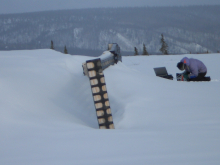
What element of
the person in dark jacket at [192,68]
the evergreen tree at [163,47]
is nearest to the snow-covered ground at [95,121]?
the person in dark jacket at [192,68]

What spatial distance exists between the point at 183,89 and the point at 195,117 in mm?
2021

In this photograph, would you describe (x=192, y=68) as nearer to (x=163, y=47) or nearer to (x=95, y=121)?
(x=95, y=121)

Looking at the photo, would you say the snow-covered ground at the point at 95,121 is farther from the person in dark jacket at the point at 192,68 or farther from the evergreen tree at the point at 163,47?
the evergreen tree at the point at 163,47

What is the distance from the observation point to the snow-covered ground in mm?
1963

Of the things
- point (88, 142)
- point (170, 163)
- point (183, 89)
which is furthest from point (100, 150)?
point (183, 89)

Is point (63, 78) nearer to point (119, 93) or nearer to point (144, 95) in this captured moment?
point (119, 93)

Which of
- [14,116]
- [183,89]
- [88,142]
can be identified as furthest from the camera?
[183,89]

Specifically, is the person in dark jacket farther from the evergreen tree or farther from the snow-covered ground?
the evergreen tree

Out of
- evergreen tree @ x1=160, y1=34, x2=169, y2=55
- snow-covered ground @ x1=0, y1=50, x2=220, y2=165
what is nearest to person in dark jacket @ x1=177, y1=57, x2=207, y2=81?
snow-covered ground @ x1=0, y1=50, x2=220, y2=165

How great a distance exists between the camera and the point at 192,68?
7297mm

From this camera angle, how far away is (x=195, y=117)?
11.6 ft

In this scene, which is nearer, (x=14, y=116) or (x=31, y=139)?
(x=31, y=139)

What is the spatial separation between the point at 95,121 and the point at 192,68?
427 centimetres

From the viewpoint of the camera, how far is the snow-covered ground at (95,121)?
196 centimetres
